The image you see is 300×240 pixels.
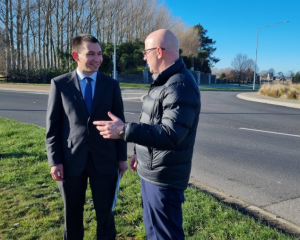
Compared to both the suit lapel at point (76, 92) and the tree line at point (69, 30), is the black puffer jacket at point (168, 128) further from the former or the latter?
the tree line at point (69, 30)

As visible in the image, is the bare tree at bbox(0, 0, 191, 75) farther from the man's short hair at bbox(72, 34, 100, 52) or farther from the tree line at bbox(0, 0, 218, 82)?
the man's short hair at bbox(72, 34, 100, 52)

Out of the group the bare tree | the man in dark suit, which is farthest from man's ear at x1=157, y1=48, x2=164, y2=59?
the bare tree

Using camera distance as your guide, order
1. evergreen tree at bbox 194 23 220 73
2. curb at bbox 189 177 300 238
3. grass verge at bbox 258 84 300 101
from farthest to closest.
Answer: evergreen tree at bbox 194 23 220 73 → grass verge at bbox 258 84 300 101 → curb at bbox 189 177 300 238

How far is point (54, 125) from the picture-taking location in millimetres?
2602

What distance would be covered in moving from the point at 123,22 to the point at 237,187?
52328mm

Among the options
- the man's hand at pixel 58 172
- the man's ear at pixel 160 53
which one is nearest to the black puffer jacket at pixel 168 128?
the man's ear at pixel 160 53

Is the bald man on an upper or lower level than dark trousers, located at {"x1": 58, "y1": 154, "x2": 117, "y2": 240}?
upper

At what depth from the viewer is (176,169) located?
6.81ft

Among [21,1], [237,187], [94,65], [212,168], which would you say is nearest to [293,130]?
[212,168]

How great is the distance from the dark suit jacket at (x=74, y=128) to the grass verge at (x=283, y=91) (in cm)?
2088

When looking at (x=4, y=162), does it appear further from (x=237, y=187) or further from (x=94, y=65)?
(x=237, y=187)

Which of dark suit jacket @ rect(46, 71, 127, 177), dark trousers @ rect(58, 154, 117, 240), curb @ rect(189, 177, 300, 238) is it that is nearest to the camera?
dark suit jacket @ rect(46, 71, 127, 177)

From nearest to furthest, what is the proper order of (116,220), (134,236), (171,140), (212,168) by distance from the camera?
1. (171,140)
2. (134,236)
3. (116,220)
4. (212,168)

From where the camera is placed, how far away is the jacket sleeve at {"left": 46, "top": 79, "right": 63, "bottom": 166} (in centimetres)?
258
